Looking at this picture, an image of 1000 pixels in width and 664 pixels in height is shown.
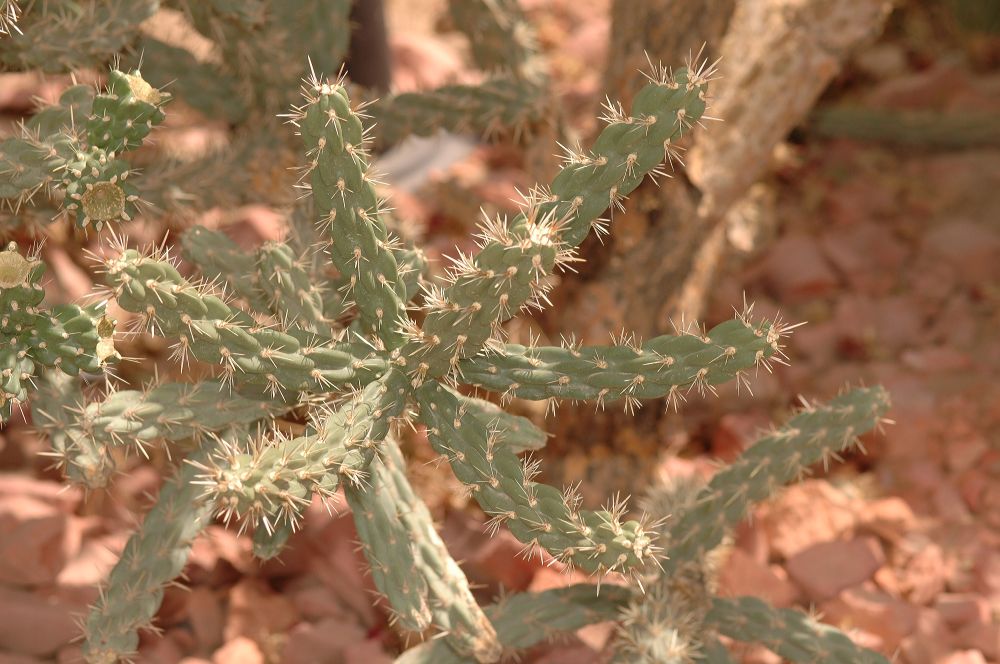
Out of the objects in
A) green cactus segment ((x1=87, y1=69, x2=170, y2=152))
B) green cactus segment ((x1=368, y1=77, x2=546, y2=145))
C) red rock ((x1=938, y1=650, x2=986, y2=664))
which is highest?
green cactus segment ((x1=368, y1=77, x2=546, y2=145))

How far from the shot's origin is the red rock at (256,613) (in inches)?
115

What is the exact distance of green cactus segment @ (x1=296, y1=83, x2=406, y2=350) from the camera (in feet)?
6.43

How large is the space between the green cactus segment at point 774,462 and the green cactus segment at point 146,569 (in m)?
1.13

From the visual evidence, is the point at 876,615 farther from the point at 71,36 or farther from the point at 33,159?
the point at 71,36

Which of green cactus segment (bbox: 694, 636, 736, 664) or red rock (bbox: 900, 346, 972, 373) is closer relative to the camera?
green cactus segment (bbox: 694, 636, 736, 664)

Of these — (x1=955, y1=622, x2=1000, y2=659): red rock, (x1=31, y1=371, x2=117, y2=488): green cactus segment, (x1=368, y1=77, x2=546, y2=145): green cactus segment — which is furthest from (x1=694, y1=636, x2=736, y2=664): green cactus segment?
(x1=368, y1=77, x2=546, y2=145): green cactus segment

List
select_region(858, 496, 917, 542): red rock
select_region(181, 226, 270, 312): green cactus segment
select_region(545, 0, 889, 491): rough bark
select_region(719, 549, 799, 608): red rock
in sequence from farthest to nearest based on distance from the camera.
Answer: select_region(858, 496, 917, 542): red rock < select_region(545, 0, 889, 491): rough bark < select_region(719, 549, 799, 608): red rock < select_region(181, 226, 270, 312): green cactus segment

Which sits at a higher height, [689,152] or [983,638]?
[689,152]

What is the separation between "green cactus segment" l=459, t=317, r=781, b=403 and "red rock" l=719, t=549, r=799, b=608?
1070 mm

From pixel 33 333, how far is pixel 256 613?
1.28 meters

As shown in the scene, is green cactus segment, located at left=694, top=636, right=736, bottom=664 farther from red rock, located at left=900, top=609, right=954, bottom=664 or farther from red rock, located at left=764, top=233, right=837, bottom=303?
red rock, located at left=764, top=233, right=837, bottom=303

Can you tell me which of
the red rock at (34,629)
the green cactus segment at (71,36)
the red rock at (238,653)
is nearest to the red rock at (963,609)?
the red rock at (238,653)

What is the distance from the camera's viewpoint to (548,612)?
8.11 ft

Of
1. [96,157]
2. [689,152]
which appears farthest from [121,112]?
[689,152]
